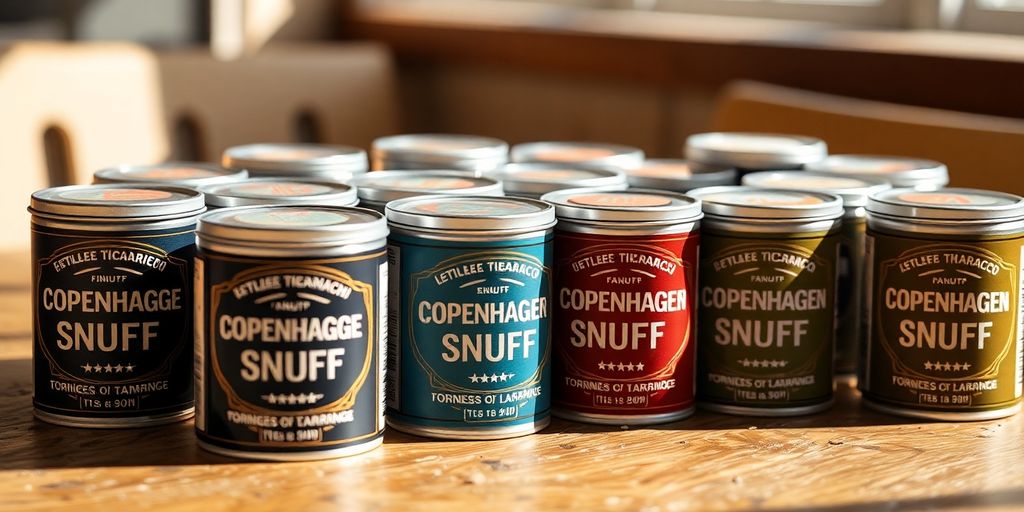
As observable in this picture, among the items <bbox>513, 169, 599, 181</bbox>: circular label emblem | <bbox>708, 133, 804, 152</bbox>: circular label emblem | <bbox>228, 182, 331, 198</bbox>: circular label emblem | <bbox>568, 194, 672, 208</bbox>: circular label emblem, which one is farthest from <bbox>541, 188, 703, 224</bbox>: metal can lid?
<bbox>708, 133, 804, 152</bbox>: circular label emblem

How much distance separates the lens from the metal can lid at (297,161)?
135cm

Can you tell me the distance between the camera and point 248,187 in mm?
1201

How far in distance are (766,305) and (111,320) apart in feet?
1.78

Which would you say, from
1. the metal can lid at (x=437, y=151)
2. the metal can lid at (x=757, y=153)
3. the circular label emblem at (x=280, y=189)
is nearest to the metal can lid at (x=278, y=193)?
the circular label emblem at (x=280, y=189)

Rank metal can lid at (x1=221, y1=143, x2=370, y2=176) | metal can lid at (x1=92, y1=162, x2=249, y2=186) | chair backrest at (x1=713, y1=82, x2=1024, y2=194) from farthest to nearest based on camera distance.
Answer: chair backrest at (x1=713, y1=82, x2=1024, y2=194) → metal can lid at (x1=221, y1=143, x2=370, y2=176) → metal can lid at (x1=92, y1=162, x2=249, y2=186)

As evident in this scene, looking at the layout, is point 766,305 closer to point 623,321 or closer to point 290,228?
point 623,321

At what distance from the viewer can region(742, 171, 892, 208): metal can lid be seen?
4.07 feet

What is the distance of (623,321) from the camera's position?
109 centimetres

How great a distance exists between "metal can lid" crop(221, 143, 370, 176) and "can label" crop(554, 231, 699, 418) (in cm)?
36

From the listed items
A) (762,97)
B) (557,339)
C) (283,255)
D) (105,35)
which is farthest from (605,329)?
(105,35)

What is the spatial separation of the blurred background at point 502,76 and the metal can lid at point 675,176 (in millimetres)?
487

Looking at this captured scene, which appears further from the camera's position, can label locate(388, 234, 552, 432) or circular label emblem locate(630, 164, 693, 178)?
circular label emblem locate(630, 164, 693, 178)

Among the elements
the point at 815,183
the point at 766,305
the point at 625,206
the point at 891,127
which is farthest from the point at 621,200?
the point at 891,127

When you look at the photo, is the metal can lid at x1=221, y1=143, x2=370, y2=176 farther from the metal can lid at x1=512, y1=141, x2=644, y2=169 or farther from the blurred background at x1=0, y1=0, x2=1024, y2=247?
the blurred background at x1=0, y1=0, x2=1024, y2=247
